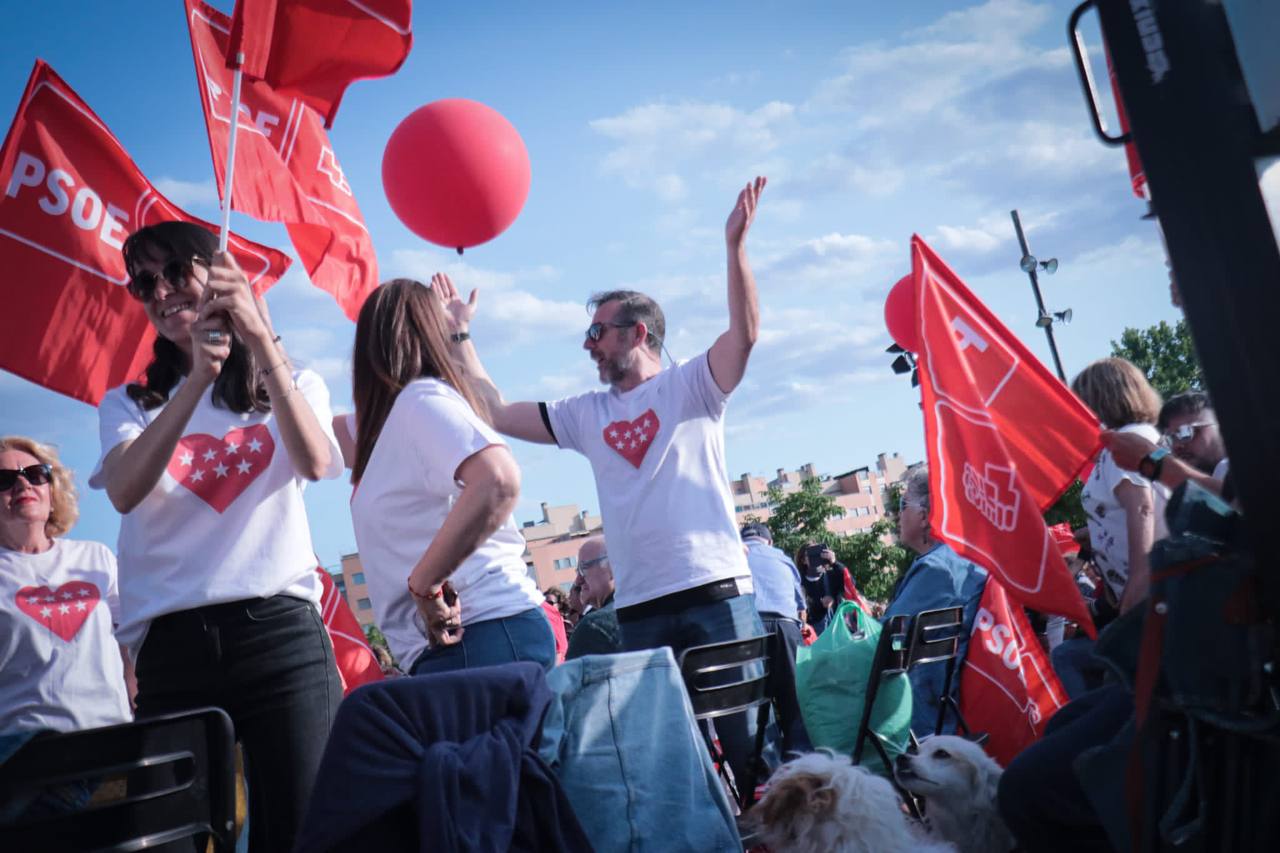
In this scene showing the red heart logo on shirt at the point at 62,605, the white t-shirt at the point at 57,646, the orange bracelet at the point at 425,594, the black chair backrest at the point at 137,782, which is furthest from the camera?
the red heart logo on shirt at the point at 62,605

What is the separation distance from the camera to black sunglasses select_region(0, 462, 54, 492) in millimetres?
3814

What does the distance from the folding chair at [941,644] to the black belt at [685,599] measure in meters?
1.58

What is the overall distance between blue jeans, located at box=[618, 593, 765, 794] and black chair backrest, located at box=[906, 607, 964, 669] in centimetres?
145

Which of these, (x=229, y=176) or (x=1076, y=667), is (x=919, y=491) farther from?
(x=229, y=176)

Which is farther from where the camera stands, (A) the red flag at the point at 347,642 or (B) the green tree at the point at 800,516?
(B) the green tree at the point at 800,516

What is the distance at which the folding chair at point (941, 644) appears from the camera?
5121 mm

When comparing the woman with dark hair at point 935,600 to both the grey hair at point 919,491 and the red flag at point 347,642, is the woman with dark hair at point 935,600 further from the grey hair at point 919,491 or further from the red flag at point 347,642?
the red flag at point 347,642

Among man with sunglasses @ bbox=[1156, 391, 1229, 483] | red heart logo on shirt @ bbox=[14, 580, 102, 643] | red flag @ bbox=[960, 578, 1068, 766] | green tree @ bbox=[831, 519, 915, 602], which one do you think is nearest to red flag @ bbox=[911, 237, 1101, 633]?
man with sunglasses @ bbox=[1156, 391, 1229, 483]

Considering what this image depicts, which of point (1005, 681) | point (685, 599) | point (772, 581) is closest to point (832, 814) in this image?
point (685, 599)

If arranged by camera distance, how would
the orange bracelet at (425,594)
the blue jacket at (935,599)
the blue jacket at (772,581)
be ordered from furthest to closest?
the blue jacket at (772,581)
the blue jacket at (935,599)
the orange bracelet at (425,594)

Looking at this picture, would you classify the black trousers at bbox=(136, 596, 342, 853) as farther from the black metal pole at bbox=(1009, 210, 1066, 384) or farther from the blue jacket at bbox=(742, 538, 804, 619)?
the black metal pole at bbox=(1009, 210, 1066, 384)

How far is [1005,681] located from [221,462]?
14.4 ft

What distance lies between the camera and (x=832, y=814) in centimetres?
286

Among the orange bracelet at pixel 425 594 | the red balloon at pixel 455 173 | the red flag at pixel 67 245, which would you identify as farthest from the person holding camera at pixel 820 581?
the orange bracelet at pixel 425 594
